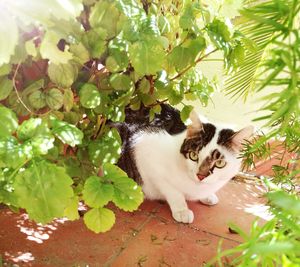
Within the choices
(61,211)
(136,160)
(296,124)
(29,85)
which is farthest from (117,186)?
(136,160)

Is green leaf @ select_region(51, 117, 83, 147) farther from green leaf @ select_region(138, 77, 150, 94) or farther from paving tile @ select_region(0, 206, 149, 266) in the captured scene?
paving tile @ select_region(0, 206, 149, 266)

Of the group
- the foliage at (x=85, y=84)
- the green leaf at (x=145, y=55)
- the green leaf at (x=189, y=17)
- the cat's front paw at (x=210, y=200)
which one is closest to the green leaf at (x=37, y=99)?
the foliage at (x=85, y=84)

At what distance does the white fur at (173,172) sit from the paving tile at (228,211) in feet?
0.15

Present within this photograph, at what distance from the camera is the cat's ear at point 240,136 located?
114cm

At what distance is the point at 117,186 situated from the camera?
76 cm

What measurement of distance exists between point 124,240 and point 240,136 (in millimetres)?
477

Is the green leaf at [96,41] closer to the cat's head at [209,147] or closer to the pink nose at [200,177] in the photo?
the cat's head at [209,147]

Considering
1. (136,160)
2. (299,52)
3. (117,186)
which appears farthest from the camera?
(136,160)

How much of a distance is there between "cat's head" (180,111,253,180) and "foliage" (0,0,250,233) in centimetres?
23

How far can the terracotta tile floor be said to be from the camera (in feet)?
3.32

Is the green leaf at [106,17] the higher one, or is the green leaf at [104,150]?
the green leaf at [106,17]

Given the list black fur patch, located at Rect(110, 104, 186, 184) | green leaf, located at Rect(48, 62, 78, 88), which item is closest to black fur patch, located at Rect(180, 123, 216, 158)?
black fur patch, located at Rect(110, 104, 186, 184)

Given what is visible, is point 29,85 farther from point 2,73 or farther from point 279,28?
point 279,28

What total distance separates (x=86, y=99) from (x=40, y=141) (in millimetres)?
192
